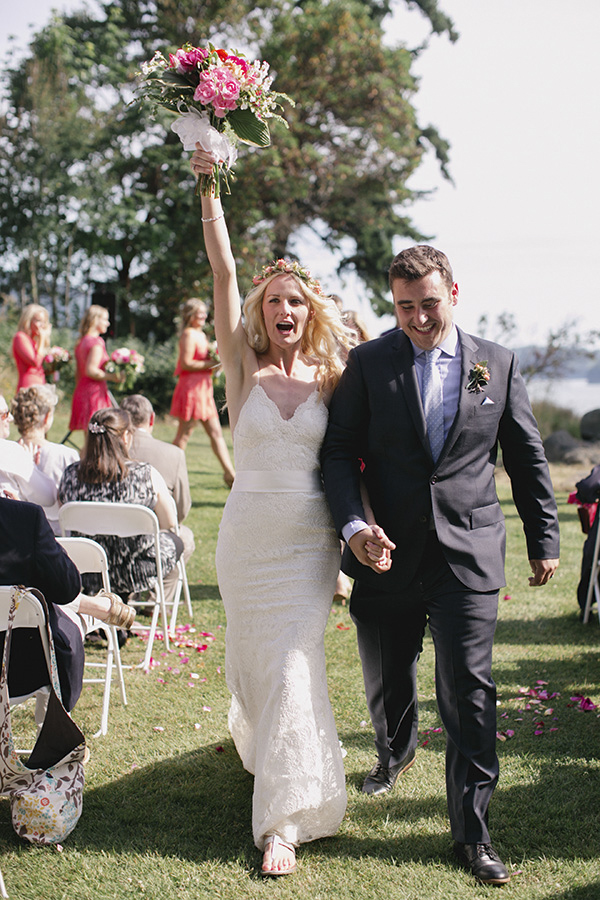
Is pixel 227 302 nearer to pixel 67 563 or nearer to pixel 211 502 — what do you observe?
pixel 67 563

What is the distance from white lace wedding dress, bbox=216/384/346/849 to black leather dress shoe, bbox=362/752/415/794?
0.43m

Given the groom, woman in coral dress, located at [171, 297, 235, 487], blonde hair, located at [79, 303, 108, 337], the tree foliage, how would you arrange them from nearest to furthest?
the groom → blonde hair, located at [79, 303, 108, 337] → woman in coral dress, located at [171, 297, 235, 487] → the tree foliage

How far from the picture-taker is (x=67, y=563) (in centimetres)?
321

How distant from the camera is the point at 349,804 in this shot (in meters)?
3.50

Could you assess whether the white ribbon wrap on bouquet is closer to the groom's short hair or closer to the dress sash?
the groom's short hair

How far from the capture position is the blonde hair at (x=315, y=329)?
3605 mm

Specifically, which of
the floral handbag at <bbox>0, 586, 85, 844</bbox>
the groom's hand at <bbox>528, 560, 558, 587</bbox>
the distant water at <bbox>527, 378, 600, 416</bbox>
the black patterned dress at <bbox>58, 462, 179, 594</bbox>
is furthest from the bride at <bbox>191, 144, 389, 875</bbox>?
the distant water at <bbox>527, 378, 600, 416</bbox>

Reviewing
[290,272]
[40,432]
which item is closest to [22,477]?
[40,432]

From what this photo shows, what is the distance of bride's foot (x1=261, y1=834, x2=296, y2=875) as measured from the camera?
2945 millimetres

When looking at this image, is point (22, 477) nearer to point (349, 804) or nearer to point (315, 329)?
point (315, 329)

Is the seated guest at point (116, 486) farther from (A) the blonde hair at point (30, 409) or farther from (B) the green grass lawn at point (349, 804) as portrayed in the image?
(B) the green grass lawn at point (349, 804)

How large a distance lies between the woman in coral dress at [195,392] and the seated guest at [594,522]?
4762 millimetres

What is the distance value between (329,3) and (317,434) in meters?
25.4

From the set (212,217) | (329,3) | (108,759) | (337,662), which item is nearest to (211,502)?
(337,662)
